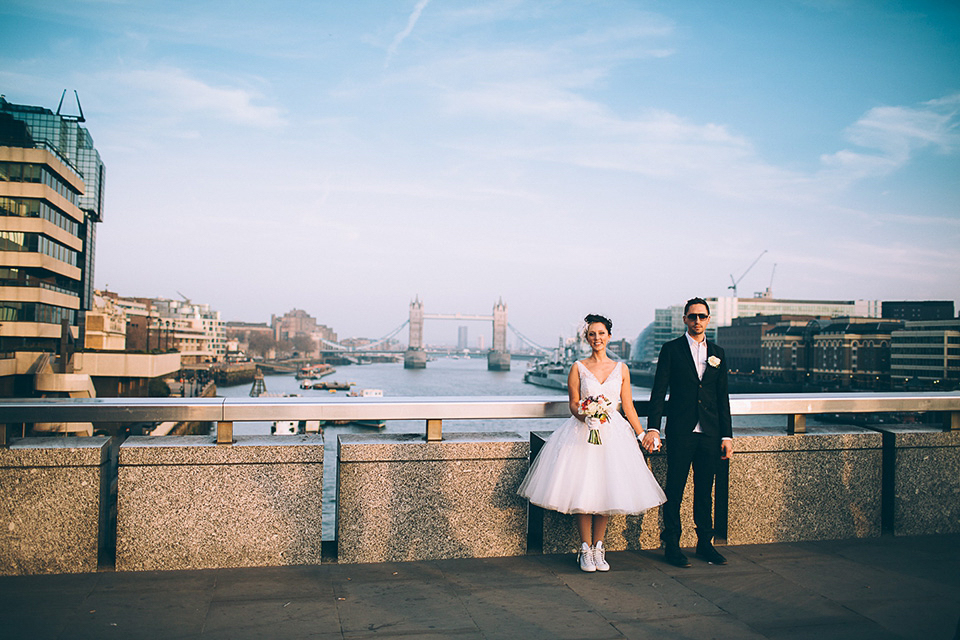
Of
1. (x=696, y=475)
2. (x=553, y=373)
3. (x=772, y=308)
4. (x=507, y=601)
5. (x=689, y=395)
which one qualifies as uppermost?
(x=772, y=308)

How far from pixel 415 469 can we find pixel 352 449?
0.34m

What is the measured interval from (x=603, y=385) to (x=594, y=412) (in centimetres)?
21

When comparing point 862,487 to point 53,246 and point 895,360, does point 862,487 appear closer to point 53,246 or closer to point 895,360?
point 53,246

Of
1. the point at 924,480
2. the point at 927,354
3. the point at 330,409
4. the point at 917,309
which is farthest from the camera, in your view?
the point at 917,309

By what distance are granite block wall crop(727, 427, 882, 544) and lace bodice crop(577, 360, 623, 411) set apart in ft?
3.02

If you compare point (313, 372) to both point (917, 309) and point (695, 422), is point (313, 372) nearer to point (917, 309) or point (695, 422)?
point (917, 309)

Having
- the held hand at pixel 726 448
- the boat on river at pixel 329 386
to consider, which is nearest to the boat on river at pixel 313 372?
the boat on river at pixel 329 386

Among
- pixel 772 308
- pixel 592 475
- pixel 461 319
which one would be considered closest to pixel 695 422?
pixel 592 475

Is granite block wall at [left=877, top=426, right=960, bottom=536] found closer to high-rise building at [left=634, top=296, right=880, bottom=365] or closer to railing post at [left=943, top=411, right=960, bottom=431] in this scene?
railing post at [left=943, top=411, right=960, bottom=431]

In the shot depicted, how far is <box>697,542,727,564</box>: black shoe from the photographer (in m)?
3.81

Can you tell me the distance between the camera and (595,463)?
12.0 ft

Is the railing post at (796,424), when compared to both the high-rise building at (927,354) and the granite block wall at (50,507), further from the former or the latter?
the high-rise building at (927,354)

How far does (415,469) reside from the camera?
3.71m

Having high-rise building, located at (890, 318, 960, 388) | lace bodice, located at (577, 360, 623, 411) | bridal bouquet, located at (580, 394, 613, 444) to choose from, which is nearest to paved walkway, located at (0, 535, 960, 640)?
bridal bouquet, located at (580, 394, 613, 444)
